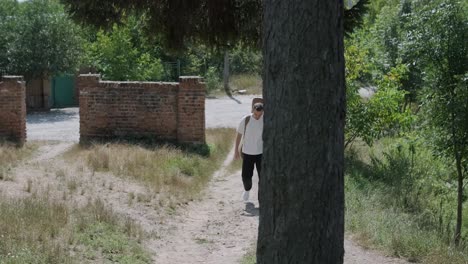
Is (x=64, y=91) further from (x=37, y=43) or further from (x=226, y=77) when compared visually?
(x=226, y=77)

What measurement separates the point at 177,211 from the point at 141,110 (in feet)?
18.7

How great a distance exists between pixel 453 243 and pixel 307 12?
7.07m

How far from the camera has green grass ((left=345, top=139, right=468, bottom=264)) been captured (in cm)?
838

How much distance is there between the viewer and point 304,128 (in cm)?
393

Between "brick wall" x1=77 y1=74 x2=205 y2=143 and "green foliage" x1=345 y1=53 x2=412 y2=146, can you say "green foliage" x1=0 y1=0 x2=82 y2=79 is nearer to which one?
"brick wall" x1=77 y1=74 x2=205 y2=143

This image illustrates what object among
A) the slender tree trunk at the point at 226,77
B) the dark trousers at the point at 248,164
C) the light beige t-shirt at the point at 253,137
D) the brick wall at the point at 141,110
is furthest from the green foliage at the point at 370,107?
the slender tree trunk at the point at 226,77

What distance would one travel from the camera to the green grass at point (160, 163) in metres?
11.5

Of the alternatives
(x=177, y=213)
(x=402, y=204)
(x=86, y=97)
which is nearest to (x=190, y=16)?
(x=177, y=213)

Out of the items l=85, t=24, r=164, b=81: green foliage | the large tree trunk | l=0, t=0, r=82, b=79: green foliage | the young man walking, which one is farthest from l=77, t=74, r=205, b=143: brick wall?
l=85, t=24, r=164, b=81: green foliage

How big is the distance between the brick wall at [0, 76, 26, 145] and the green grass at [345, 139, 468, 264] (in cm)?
770

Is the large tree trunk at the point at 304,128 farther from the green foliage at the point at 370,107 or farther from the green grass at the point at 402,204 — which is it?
the green foliage at the point at 370,107

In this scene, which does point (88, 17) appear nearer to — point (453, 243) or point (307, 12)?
point (307, 12)

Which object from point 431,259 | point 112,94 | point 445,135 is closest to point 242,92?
point 112,94

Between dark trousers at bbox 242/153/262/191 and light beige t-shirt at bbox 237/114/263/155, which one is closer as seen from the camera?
light beige t-shirt at bbox 237/114/263/155
